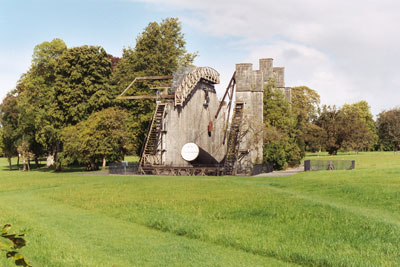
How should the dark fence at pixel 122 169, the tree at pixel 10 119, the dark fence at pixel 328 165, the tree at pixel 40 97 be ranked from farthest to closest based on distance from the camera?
the tree at pixel 10 119, the tree at pixel 40 97, the dark fence at pixel 122 169, the dark fence at pixel 328 165

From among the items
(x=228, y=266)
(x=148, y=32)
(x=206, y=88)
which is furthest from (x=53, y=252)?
(x=148, y=32)

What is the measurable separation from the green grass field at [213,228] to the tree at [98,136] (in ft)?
90.3

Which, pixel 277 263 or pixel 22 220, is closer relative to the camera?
pixel 277 263

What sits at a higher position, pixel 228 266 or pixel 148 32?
pixel 148 32

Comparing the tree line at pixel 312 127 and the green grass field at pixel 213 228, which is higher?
the tree line at pixel 312 127

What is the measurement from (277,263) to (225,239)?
2434mm

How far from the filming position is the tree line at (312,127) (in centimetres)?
4962

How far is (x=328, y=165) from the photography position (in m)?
42.6

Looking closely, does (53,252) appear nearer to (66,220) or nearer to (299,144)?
(66,220)

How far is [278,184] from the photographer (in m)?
28.0

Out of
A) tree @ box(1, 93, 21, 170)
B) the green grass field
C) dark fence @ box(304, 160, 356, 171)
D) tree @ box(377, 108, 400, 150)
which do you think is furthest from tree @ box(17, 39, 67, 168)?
tree @ box(377, 108, 400, 150)

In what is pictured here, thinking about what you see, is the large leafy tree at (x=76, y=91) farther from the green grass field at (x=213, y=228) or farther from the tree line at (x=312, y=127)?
the green grass field at (x=213, y=228)

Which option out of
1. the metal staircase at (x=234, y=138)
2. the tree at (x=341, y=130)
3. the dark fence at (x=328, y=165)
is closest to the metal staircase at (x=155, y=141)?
the metal staircase at (x=234, y=138)

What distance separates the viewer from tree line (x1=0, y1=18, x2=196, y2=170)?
5091 cm
